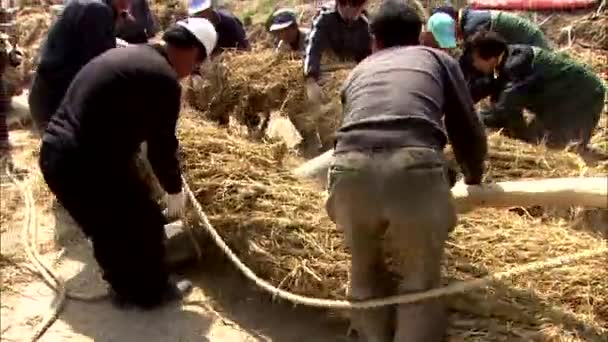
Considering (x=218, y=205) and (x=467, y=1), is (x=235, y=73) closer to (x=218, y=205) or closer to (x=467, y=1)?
(x=218, y=205)

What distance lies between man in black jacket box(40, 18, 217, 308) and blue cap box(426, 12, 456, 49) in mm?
2304

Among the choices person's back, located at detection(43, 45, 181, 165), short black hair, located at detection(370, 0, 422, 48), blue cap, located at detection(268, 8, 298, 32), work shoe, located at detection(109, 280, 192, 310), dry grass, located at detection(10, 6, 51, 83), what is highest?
short black hair, located at detection(370, 0, 422, 48)

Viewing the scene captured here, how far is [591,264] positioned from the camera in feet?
12.3

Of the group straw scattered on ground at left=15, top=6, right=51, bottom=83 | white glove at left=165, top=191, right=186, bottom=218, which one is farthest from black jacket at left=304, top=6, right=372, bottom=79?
straw scattered on ground at left=15, top=6, right=51, bottom=83

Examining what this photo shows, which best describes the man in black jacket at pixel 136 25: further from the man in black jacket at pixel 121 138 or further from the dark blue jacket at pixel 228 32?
the man in black jacket at pixel 121 138

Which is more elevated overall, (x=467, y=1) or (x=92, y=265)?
(x=467, y=1)

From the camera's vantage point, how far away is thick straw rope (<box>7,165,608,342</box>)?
11.2 feet

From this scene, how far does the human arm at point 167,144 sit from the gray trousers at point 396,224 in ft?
3.99

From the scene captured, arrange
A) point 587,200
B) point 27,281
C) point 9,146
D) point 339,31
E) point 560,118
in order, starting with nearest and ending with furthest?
point 587,200
point 27,281
point 560,118
point 339,31
point 9,146

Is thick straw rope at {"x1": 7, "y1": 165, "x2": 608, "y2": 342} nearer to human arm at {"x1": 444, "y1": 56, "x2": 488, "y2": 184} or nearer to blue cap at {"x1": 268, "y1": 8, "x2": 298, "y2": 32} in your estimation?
human arm at {"x1": 444, "y1": 56, "x2": 488, "y2": 184}

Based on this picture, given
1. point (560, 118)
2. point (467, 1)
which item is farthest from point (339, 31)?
point (467, 1)

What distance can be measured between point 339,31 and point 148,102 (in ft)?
8.98

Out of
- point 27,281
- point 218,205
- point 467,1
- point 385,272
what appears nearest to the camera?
point 385,272

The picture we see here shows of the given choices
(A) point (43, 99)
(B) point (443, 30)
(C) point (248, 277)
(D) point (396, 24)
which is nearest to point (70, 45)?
(A) point (43, 99)
